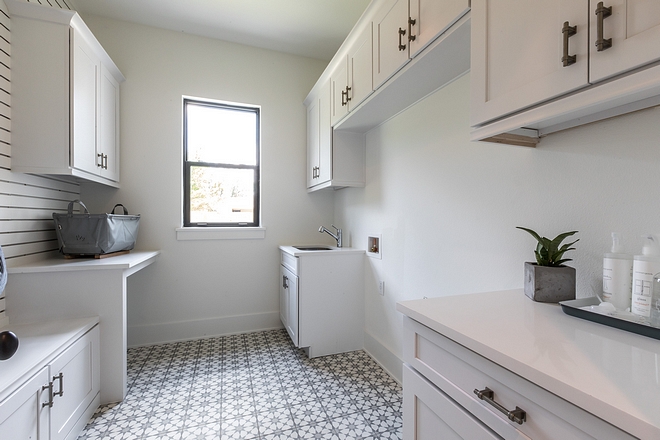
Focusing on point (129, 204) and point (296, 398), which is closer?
point (296, 398)

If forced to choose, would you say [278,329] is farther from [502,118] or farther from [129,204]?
[502,118]

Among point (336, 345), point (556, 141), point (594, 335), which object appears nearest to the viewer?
point (594, 335)

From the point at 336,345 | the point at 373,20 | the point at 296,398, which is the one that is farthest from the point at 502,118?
the point at 336,345

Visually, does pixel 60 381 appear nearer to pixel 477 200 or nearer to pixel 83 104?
pixel 83 104

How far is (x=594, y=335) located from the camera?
726 mm

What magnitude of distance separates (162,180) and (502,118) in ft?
9.11

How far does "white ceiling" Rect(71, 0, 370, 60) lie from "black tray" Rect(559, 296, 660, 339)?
8.15ft

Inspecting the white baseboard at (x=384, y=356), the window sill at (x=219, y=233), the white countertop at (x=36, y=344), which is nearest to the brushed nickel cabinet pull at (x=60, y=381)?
the white countertop at (x=36, y=344)

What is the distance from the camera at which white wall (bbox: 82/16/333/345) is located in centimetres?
268

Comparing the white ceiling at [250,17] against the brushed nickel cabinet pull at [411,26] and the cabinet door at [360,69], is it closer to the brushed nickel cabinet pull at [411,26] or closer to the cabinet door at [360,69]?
the cabinet door at [360,69]

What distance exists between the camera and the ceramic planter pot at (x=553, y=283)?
3.24 ft

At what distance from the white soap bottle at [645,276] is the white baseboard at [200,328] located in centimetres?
280

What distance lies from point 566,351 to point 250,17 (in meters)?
3.02

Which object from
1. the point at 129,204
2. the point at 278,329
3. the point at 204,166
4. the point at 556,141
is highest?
the point at 204,166
